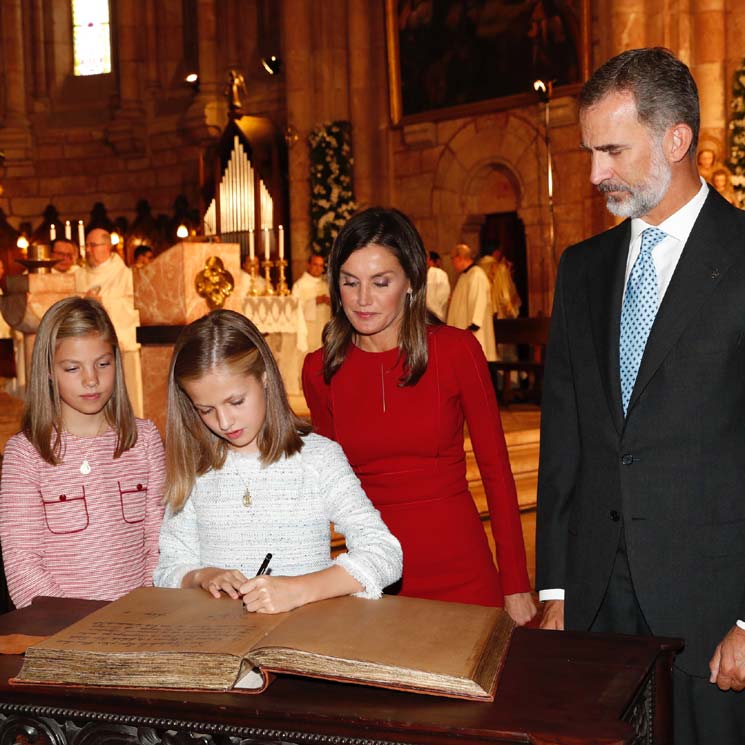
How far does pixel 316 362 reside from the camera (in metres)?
2.58

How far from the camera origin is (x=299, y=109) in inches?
591

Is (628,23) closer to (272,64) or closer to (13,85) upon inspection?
(272,64)

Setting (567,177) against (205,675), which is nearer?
(205,675)

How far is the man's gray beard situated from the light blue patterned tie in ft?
0.28

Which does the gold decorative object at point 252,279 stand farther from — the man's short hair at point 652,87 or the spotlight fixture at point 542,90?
the man's short hair at point 652,87

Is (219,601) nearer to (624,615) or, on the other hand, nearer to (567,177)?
(624,615)

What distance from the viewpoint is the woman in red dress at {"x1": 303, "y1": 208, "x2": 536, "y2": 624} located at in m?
2.38

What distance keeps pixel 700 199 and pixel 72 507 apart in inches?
57.6

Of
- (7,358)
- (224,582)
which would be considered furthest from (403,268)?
(7,358)

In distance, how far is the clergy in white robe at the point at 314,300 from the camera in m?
11.2

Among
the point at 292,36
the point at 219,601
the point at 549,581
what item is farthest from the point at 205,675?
the point at 292,36

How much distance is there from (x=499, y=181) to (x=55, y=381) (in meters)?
11.6

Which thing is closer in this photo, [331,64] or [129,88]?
[331,64]

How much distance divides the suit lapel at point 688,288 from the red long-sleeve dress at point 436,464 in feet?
1.77
